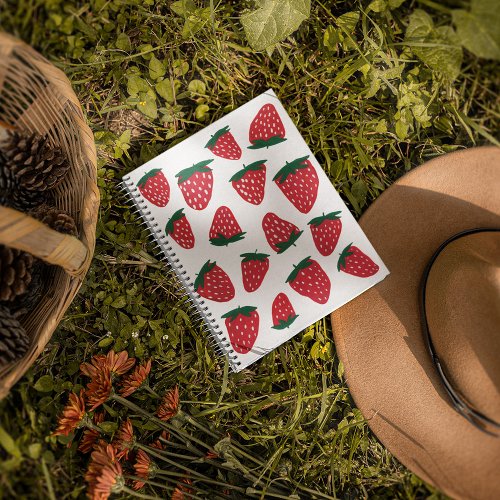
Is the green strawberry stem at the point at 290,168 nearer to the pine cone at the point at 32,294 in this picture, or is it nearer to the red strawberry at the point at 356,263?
the red strawberry at the point at 356,263

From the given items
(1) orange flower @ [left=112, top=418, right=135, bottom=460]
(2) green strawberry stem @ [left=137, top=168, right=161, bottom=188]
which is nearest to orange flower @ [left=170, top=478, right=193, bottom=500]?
(1) orange flower @ [left=112, top=418, right=135, bottom=460]

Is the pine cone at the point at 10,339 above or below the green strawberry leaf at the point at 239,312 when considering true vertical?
above

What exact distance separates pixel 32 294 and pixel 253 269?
527mm

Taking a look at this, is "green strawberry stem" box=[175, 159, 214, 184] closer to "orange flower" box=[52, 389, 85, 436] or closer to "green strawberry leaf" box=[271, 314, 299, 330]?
"green strawberry leaf" box=[271, 314, 299, 330]

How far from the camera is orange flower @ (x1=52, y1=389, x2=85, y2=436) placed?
3.57 feet

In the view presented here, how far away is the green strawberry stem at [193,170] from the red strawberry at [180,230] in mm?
87

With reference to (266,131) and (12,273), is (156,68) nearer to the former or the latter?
(266,131)

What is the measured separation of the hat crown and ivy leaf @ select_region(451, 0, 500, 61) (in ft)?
1.32

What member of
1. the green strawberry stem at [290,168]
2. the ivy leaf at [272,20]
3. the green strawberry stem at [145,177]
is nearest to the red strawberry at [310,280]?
the green strawberry stem at [290,168]

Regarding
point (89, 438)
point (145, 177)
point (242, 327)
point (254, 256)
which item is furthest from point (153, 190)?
point (89, 438)

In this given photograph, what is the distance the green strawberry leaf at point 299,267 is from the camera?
129 cm

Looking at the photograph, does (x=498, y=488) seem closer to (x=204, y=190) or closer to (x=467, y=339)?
(x=467, y=339)

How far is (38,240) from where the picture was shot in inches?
34.4

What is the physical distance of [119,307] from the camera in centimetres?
131
